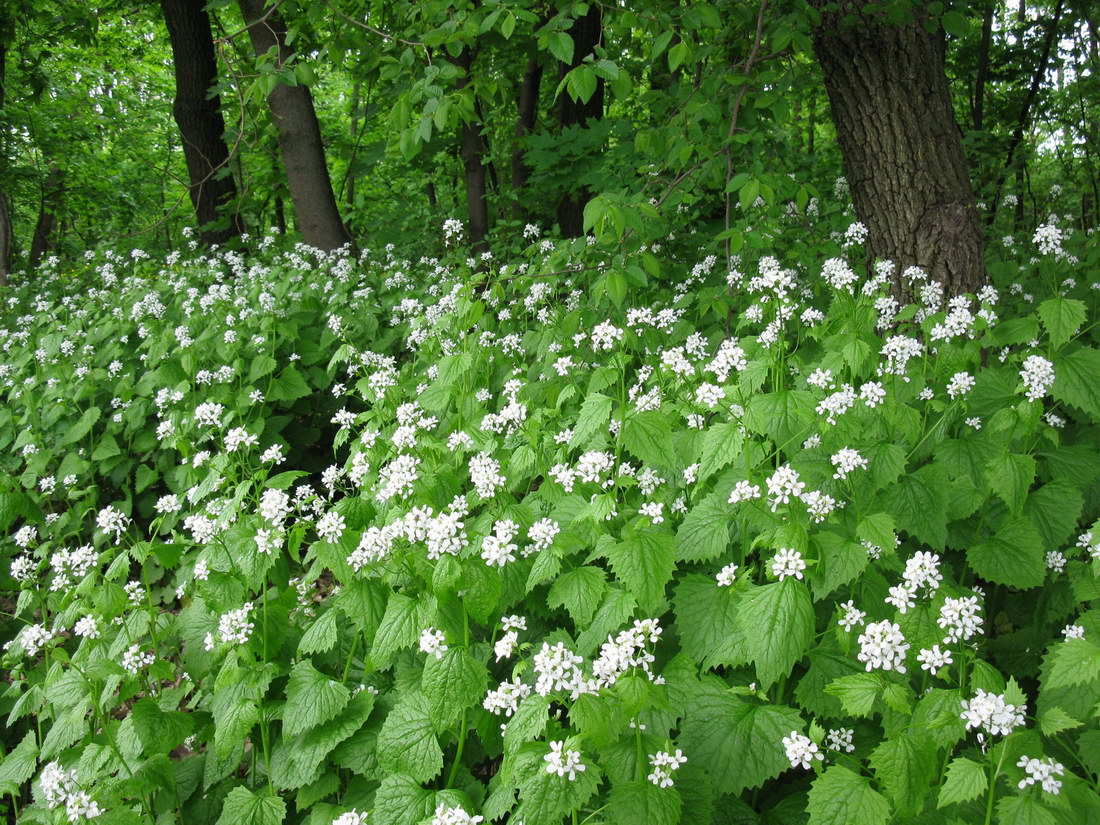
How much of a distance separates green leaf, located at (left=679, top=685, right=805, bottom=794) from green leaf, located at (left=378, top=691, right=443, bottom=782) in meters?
0.70

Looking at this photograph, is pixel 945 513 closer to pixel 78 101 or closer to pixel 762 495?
pixel 762 495

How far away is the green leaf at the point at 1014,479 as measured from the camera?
6.95 feet

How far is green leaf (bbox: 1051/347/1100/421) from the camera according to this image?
2.31m

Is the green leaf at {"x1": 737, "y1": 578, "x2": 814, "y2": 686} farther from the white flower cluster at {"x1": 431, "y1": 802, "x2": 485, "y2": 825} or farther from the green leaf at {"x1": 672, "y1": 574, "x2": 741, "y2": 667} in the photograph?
the white flower cluster at {"x1": 431, "y1": 802, "x2": 485, "y2": 825}

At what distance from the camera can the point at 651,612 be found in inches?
74.3

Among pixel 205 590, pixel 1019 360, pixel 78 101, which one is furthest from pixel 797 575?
pixel 78 101

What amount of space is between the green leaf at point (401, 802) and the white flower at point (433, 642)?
38 cm

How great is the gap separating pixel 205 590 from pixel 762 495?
1950 mm

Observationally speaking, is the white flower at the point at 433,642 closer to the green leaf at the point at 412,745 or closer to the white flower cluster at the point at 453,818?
the green leaf at the point at 412,745

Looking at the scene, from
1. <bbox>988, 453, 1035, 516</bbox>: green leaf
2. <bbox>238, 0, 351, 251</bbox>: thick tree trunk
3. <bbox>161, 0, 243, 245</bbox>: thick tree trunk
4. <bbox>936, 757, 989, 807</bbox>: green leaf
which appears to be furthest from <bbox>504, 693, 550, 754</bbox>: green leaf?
<bbox>161, 0, 243, 245</bbox>: thick tree trunk

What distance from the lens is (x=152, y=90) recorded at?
44.7ft

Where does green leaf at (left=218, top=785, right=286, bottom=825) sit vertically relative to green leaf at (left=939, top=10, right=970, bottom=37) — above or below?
below

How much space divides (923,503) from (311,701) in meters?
2.13

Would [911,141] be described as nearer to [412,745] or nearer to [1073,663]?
[1073,663]
